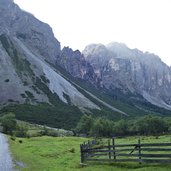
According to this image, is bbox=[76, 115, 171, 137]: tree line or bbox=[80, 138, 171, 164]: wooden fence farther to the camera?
bbox=[76, 115, 171, 137]: tree line

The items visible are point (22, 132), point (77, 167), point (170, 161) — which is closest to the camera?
point (170, 161)

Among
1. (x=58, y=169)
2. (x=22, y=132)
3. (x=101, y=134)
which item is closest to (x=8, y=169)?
(x=58, y=169)

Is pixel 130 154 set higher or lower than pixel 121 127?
higher

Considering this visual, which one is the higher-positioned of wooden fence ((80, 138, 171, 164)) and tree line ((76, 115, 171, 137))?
wooden fence ((80, 138, 171, 164))

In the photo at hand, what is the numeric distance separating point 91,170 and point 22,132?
11825 cm

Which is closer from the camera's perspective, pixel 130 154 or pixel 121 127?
pixel 130 154

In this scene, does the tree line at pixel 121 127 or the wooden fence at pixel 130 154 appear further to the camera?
the tree line at pixel 121 127

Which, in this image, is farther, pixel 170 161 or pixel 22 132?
pixel 22 132

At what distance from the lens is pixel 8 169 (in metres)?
33.1

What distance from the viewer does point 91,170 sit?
34344mm

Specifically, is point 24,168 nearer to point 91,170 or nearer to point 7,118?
point 91,170

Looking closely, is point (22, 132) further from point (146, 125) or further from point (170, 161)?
point (170, 161)

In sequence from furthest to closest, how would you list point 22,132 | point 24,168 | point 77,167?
point 22,132
point 77,167
point 24,168

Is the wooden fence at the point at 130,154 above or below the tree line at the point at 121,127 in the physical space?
above
